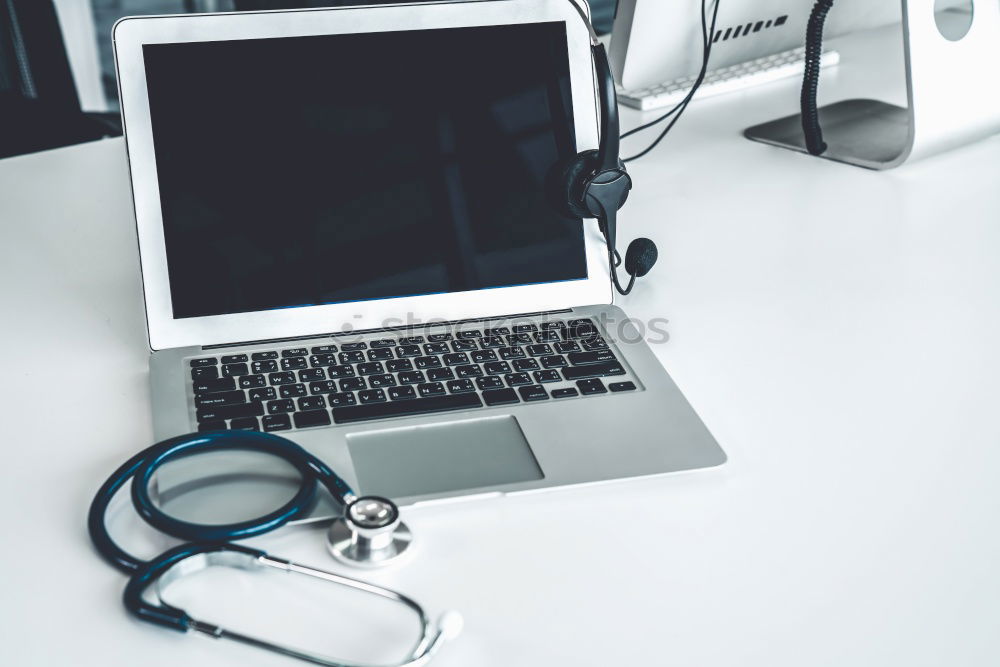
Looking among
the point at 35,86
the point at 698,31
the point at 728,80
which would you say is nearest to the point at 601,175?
the point at 698,31

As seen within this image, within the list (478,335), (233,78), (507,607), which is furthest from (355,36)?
(507,607)

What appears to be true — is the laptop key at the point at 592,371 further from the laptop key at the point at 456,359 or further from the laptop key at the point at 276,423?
the laptop key at the point at 276,423

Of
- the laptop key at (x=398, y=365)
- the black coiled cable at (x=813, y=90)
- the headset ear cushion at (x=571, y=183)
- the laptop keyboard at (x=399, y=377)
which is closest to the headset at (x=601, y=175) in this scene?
the headset ear cushion at (x=571, y=183)

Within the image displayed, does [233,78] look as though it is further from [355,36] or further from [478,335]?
[478,335]

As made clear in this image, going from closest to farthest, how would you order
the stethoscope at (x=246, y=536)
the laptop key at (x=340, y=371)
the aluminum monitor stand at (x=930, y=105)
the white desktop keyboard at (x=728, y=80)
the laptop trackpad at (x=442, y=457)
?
the stethoscope at (x=246, y=536)
the laptop trackpad at (x=442, y=457)
the laptop key at (x=340, y=371)
the aluminum monitor stand at (x=930, y=105)
the white desktop keyboard at (x=728, y=80)

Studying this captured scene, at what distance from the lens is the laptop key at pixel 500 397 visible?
74cm

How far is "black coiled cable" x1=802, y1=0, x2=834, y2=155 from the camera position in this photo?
122 centimetres

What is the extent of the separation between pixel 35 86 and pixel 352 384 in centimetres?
104

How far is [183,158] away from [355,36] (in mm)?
181

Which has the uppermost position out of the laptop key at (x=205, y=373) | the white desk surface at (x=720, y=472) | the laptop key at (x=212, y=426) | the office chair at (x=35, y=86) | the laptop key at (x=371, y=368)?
the office chair at (x=35, y=86)

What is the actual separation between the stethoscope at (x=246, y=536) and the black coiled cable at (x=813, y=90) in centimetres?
86

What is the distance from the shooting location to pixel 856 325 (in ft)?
2.87

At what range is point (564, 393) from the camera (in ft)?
2.46

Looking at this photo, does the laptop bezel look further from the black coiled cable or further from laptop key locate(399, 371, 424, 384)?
the black coiled cable
